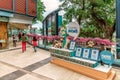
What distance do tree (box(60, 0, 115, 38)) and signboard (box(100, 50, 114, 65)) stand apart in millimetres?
8556

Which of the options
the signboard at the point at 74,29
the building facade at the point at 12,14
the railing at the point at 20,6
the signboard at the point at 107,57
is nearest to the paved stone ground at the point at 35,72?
the signboard at the point at 107,57

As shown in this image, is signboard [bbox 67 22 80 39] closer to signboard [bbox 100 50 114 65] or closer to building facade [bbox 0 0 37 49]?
signboard [bbox 100 50 114 65]

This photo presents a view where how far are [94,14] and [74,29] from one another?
825 cm

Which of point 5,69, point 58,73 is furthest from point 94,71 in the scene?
point 5,69

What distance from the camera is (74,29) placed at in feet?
24.1

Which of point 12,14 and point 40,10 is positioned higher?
point 40,10

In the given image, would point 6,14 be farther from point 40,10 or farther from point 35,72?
point 40,10

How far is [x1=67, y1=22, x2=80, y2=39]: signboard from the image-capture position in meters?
7.24

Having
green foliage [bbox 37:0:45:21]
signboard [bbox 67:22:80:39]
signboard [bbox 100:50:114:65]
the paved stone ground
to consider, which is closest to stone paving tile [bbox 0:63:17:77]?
the paved stone ground

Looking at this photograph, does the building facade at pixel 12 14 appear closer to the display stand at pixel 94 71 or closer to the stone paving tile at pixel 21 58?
the stone paving tile at pixel 21 58

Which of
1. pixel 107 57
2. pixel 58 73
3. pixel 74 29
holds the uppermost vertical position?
pixel 74 29

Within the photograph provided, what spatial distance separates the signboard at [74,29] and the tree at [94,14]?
7021 millimetres

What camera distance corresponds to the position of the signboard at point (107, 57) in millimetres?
5848

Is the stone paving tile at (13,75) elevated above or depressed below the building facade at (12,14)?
below
